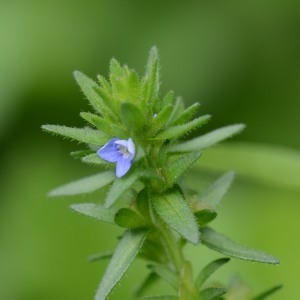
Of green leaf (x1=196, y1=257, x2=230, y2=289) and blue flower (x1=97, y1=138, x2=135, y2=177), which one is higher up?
blue flower (x1=97, y1=138, x2=135, y2=177)

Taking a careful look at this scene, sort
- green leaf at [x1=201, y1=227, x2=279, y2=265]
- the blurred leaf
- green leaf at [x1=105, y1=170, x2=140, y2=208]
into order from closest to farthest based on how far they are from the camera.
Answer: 1. green leaf at [x1=105, y1=170, x2=140, y2=208]
2. green leaf at [x1=201, y1=227, x2=279, y2=265]
3. the blurred leaf

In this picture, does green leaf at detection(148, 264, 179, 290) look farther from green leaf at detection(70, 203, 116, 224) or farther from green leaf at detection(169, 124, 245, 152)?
green leaf at detection(169, 124, 245, 152)

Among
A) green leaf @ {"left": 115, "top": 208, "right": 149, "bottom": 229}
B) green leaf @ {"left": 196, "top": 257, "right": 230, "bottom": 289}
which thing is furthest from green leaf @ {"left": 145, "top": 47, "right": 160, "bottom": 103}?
green leaf @ {"left": 196, "top": 257, "right": 230, "bottom": 289}

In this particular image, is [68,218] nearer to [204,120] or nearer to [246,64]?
[246,64]

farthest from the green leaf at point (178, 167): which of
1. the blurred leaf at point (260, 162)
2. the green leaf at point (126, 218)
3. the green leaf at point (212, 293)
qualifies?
the blurred leaf at point (260, 162)

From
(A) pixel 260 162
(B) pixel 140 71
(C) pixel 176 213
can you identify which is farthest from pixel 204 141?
(B) pixel 140 71

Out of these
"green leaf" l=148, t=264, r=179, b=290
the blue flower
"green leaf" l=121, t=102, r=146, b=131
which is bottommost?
"green leaf" l=148, t=264, r=179, b=290

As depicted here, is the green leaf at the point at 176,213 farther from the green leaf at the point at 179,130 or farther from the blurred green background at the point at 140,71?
the blurred green background at the point at 140,71
